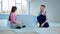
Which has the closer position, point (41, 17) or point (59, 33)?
point (59, 33)

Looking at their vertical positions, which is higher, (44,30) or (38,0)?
(38,0)

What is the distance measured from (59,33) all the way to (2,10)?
6.54 m

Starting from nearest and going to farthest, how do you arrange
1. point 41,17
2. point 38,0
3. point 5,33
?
point 5,33
point 41,17
point 38,0

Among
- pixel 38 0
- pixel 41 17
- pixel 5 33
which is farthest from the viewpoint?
pixel 38 0

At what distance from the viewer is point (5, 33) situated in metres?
2.04

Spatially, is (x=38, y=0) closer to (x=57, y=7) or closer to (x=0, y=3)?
(x=57, y=7)

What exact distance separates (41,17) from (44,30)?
3.41 feet

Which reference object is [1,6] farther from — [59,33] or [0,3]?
[59,33]

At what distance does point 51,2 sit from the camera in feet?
27.0

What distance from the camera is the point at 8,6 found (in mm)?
8383

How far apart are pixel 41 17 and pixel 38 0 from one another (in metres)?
5.07

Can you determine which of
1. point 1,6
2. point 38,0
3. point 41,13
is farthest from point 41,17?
point 1,6

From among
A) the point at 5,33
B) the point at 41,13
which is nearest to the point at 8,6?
the point at 41,13

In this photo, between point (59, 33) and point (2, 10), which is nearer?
point (59, 33)
